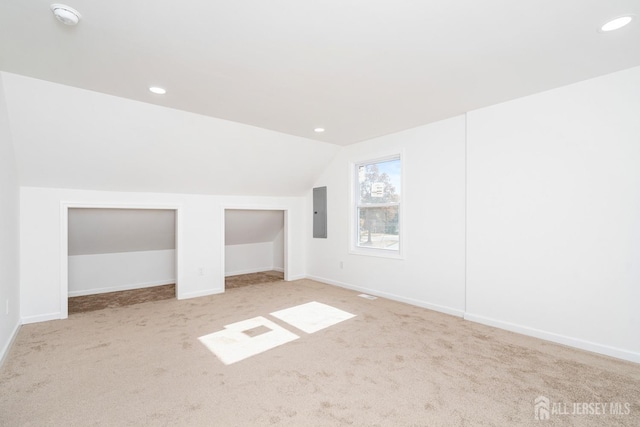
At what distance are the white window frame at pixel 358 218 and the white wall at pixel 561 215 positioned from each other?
0.96 meters

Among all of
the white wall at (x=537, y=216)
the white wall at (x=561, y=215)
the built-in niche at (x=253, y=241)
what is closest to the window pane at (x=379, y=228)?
the white wall at (x=537, y=216)

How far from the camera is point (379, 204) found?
475 centimetres

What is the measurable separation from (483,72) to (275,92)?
6.17 feet

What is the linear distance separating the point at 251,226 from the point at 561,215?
511cm

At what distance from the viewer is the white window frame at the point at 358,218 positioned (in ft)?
14.3

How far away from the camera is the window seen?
4535 millimetres

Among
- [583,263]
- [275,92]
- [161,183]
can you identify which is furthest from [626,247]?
[161,183]

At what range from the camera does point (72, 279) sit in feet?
16.1

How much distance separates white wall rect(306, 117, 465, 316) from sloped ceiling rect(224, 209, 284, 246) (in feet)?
7.09

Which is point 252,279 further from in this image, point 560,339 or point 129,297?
point 560,339

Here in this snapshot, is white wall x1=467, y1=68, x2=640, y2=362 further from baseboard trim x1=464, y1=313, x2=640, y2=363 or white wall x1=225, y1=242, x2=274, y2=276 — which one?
white wall x1=225, y1=242, x2=274, y2=276

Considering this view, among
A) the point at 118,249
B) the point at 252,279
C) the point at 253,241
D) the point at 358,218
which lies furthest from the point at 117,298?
the point at 358,218

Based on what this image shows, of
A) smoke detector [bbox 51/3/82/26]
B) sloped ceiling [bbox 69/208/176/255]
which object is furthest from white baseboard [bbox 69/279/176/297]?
smoke detector [bbox 51/3/82/26]

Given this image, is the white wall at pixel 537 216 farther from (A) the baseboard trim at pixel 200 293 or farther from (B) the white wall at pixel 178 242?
(A) the baseboard trim at pixel 200 293
